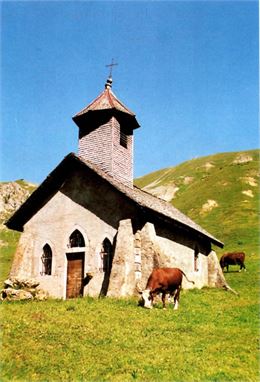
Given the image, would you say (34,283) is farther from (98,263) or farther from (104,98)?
(104,98)

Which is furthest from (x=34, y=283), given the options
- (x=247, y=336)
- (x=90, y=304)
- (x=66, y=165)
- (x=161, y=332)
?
(x=247, y=336)

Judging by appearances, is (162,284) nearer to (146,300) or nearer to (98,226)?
(146,300)

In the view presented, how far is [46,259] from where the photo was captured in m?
23.9

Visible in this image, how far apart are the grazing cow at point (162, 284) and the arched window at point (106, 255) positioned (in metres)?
4.34

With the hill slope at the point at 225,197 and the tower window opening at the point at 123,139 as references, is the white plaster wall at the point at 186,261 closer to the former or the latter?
the tower window opening at the point at 123,139

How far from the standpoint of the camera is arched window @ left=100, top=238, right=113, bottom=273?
21.5 meters

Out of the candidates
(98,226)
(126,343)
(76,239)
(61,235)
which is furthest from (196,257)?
(126,343)

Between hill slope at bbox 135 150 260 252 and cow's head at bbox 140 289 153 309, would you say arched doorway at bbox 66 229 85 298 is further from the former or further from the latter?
hill slope at bbox 135 150 260 252

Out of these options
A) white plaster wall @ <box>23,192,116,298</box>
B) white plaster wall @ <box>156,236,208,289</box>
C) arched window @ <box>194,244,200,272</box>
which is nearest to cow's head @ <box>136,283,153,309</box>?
white plaster wall @ <box>156,236,208,289</box>

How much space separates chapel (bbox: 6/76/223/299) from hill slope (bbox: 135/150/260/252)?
70.9ft

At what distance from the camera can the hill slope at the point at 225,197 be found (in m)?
51.8

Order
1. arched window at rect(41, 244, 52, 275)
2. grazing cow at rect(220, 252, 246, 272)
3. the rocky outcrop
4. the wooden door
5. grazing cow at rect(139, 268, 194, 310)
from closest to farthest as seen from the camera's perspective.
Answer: grazing cow at rect(139, 268, 194, 310)
the rocky outcrop
the wooden door
arched window at rect(41, 244, 52, 275)
grazing cow at rect(220, 252, 246, 272)

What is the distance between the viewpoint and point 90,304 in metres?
17.0

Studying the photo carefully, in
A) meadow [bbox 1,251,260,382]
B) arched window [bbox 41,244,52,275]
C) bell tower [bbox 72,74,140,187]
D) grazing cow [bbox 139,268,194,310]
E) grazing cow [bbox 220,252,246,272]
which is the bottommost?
meadow [bbox 1,251,260,382]
